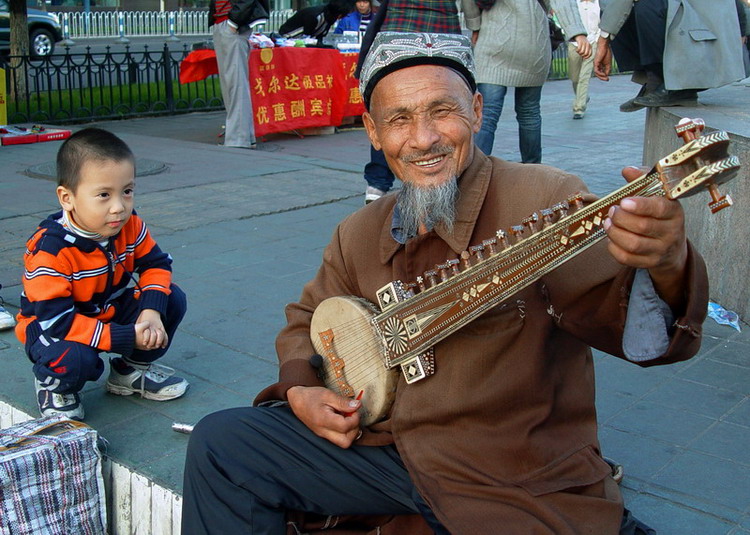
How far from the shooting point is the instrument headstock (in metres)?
1.56

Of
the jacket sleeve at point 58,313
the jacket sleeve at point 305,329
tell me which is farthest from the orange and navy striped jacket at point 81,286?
the jacket sleeve at point 305,329

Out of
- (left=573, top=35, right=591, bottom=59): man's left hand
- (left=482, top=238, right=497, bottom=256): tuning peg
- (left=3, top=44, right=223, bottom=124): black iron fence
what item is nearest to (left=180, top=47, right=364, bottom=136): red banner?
(left=3, top=44, right=223, bottom=124): black iron fence

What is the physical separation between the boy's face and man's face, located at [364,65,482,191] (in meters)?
1.16

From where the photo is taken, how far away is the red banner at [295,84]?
9.51m

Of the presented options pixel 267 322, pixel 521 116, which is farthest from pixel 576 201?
pixel 521 116

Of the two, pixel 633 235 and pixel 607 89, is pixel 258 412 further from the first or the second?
pixel 607 89

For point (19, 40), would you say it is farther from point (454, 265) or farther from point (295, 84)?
point (454, 265)

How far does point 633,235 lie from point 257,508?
1136 mm

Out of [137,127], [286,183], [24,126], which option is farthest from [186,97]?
[286,183]

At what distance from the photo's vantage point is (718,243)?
429 cm

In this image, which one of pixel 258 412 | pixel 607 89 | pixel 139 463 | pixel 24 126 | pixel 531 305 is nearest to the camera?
pixel 531 305

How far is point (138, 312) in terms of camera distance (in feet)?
10.5

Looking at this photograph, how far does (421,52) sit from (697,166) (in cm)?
84

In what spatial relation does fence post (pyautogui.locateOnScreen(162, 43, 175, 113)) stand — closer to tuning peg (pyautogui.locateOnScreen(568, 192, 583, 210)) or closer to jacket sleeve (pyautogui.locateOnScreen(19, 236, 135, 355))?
jacket sleeve (pyautogui.locateOnScreen(19, 236, 135, 355))
